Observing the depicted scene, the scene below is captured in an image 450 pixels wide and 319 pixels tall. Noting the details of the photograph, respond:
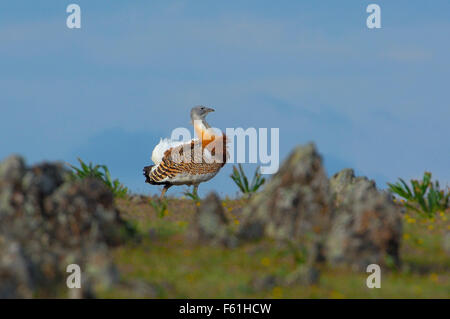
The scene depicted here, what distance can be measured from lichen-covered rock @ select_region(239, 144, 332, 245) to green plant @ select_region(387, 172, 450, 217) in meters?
5.56

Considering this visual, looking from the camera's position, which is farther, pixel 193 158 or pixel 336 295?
pixel 193 158

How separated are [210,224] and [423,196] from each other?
750 centimetres

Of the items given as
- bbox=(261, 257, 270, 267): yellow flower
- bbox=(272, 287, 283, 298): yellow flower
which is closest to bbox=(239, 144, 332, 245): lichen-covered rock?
bbox=(261, 257, 270, 267): yellow flower


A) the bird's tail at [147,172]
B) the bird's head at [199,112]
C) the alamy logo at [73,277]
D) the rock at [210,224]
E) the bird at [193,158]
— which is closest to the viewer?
the alamy logo at [73,277]

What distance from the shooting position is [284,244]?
1127cm

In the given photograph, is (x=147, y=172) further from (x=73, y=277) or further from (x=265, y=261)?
(x=73, y=277)

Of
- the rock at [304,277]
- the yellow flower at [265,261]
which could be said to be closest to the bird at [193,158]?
the yellow flower at [265,261]

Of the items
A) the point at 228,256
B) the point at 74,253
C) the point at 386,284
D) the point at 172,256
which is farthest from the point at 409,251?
the point at 74,253

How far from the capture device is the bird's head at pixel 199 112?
728 inches

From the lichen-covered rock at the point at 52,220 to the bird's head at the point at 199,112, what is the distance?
7.35 metres

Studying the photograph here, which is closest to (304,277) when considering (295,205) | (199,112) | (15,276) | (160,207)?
(295,205)

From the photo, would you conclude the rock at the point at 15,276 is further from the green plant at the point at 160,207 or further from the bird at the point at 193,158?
the bird at the point at 193,158

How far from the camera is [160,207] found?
1592 centimetres

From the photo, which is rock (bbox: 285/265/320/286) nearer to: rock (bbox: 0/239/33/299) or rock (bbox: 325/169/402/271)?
rock (bbox: 325/169/402/271)
